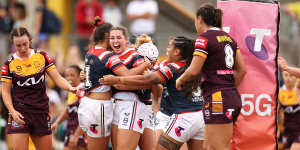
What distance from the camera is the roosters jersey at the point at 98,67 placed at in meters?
7.48

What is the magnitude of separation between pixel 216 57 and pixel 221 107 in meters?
0.65

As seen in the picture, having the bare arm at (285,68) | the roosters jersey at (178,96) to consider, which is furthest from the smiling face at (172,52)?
the bare arm at (285,68)

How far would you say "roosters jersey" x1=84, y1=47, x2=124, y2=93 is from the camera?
24.6 ft

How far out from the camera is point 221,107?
655cm

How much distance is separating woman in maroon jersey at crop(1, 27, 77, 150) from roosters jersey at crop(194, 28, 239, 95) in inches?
103

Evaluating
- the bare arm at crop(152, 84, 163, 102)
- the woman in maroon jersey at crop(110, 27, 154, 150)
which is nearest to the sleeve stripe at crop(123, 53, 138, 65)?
the woman in maroon jersey at crop(110, 27, 154, 150)

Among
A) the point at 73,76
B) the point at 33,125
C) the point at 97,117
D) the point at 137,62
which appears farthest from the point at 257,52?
the point at 73,76

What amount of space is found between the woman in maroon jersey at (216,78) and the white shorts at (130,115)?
1.22 m

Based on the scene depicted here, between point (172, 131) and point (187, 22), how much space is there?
30.7ft

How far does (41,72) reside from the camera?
8.23 metres

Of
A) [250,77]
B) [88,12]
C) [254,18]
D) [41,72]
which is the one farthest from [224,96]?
[88,12]

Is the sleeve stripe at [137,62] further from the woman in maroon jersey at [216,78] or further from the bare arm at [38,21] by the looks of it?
the bare arm at [38,21]

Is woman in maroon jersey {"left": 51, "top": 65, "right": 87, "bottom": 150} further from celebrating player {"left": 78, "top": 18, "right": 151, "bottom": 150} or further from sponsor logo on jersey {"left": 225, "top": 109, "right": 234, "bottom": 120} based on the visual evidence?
sponsor logo on jersey {"left": 225, "top": 109, "right": 234, "bottom": 120}

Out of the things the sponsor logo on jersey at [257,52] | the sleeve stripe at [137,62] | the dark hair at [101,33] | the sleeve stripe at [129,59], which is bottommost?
the sleeve stripe at [137,62]
